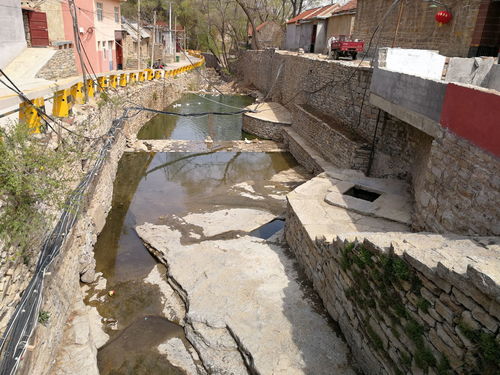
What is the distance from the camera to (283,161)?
15.1 m

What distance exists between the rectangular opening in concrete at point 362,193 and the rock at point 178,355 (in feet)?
16.8

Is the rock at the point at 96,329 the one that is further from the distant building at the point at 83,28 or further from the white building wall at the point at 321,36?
the white building wall at the point at 321,36

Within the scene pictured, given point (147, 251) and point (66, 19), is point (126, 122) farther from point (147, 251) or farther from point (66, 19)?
point (147, 251)

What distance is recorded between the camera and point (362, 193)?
912 cm

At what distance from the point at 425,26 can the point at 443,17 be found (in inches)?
57.4

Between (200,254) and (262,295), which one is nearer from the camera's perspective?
(262,295)

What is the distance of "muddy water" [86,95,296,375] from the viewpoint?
5.82 meters

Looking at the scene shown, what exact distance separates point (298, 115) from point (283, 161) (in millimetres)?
2763

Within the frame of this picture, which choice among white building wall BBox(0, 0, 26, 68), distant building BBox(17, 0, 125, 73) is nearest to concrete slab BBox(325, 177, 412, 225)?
distant building BBox(17, 0, 125, 73)

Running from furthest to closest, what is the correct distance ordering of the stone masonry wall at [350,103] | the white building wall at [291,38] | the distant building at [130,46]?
the white building wall at [291,38] → the distant building at [130,46] → the stone masonry wall at [350,103]

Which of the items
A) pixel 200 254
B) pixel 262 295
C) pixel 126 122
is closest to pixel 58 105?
pixel 200 254

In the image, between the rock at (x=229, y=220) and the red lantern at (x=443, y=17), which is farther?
the red lantern at (x=443, y=17)

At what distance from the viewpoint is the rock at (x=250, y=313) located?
4.97 meters

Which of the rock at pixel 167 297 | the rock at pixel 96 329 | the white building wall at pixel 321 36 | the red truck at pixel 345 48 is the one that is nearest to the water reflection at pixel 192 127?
the red truck at pixel 345 48
